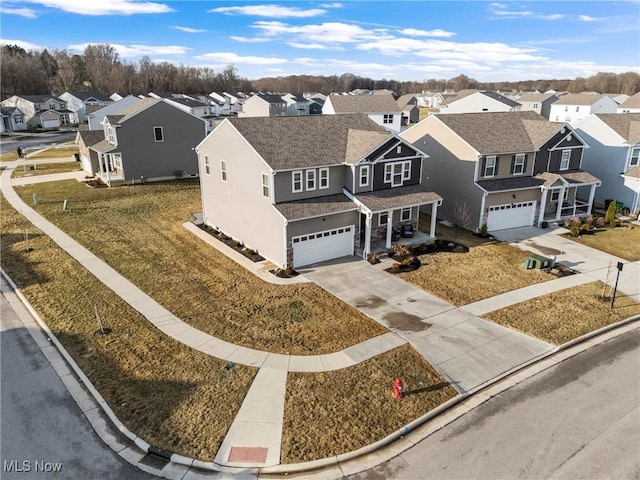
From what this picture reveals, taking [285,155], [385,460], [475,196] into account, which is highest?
[285,155]

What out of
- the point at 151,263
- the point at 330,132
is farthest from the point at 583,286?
the point at 151,263

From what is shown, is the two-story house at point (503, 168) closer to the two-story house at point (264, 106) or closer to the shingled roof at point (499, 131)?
the shingled roof at point (499, 131)

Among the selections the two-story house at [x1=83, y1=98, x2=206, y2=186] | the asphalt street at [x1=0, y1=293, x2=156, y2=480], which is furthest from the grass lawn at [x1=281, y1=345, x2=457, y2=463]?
the two-story house at [x1=83, y1=98, x2=206, y2=186]

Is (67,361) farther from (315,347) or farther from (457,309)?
(457,309)

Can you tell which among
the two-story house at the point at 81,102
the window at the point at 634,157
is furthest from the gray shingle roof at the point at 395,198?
the two-story house at the point at 81,102

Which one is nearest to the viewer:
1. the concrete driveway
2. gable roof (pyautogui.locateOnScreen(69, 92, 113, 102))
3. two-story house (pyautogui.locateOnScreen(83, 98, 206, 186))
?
the concrete driveway

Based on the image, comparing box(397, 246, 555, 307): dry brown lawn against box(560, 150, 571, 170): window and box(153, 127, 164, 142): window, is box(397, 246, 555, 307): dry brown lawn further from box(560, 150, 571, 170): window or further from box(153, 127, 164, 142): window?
box(153, 127, 164, 142): window

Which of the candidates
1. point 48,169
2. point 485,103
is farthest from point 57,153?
point 485,103
